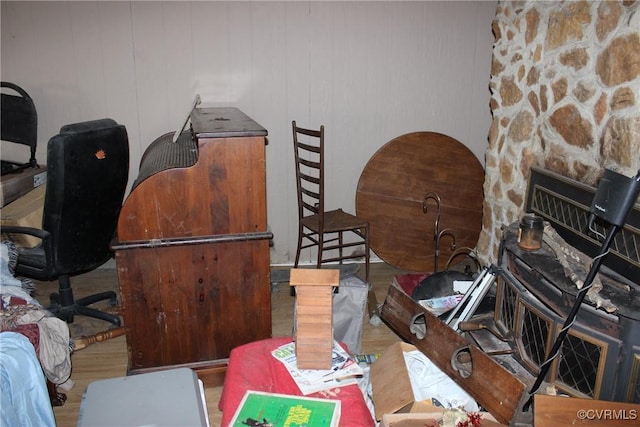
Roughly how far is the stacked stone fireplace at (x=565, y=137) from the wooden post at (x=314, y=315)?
32.7 inches

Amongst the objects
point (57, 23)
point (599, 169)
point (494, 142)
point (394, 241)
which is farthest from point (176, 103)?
point (599, 169)

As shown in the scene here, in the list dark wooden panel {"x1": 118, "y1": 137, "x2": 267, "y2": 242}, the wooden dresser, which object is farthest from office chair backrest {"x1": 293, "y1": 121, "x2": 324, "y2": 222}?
dark wooden panel {"x1": 118, "y1": 137, "x2": 267, "y2": 242}

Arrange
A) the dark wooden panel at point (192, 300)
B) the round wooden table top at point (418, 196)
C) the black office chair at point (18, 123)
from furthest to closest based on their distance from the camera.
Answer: the round wooden table top at point (418, 196)
the black office chair at point (18, 123)
the dark wooden panel at point (192, 300)

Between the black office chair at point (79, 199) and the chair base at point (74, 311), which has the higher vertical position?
the black office chair at point (79, 199)

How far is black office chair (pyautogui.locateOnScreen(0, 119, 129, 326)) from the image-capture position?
2529 millimetres

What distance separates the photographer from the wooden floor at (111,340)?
242 centimetres

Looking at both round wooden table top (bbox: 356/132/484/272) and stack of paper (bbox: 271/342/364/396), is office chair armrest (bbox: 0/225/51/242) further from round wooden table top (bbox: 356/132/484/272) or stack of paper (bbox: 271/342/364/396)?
round wooden table top (bbox: 356/132/484/272)


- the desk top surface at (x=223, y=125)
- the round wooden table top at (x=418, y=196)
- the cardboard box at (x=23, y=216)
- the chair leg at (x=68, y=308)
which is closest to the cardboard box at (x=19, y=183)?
the cardboard box at (x=23, y=216)

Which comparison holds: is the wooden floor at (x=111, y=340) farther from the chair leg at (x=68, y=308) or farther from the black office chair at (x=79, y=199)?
the black office chair at (x=79, y=199)

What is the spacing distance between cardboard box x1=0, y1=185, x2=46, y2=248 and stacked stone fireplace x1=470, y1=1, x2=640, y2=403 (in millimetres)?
2646

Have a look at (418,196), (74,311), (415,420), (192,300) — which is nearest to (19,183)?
(74,311)

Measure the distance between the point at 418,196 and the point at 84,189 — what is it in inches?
87.1

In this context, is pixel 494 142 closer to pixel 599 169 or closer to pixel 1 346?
pixel 599 169

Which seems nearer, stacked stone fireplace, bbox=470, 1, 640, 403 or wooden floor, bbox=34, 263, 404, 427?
stacked stone fireplace, bbox=470, 1, 640, 403
